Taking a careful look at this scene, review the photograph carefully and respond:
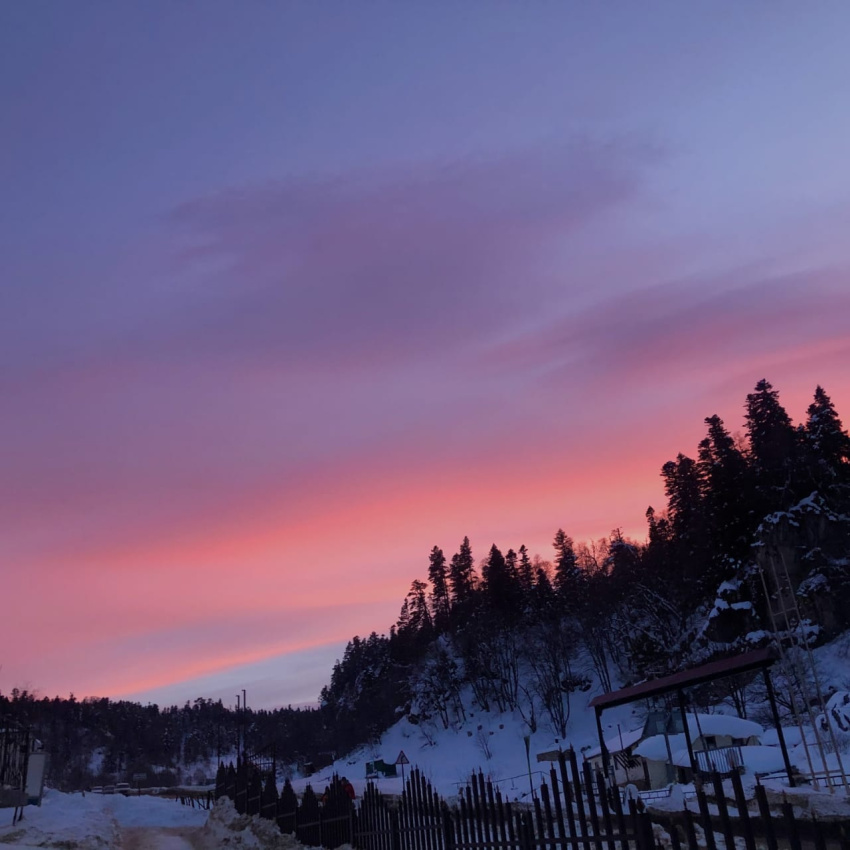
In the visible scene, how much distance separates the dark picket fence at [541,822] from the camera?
8.17 meters

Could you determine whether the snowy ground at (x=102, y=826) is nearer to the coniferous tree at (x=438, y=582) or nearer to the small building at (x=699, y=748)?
the small building at (x=699, y=748)

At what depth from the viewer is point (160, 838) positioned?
31.8 meters

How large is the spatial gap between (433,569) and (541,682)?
148 ft

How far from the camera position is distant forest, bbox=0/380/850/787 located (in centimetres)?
6106

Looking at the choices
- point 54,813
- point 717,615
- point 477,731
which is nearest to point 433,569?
point 477,731

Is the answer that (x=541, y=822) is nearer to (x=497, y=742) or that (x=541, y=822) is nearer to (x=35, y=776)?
(x=35, y=776)

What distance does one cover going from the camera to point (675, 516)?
82.0 metres

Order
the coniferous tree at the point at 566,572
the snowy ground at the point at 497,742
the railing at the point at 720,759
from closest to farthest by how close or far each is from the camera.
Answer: the railing at the point at 720,759, the snowy ground at the point at 497,742, the coniferous tree at the point at 566,572

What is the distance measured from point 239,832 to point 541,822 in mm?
22978

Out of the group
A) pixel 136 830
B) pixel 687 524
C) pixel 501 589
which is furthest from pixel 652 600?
pixel 136 830

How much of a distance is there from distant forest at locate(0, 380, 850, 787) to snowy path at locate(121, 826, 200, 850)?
33.1 feet

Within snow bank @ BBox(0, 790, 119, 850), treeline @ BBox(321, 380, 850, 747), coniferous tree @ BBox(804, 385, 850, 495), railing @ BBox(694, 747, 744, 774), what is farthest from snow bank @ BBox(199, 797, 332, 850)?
coniferous tree @ BBox(804, 385, 850, 495)

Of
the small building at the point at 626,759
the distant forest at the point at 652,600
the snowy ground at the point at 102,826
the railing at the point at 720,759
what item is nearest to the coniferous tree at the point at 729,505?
the distant forest at the point at 652,600

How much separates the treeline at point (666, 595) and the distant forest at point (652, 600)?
0.14 metres
